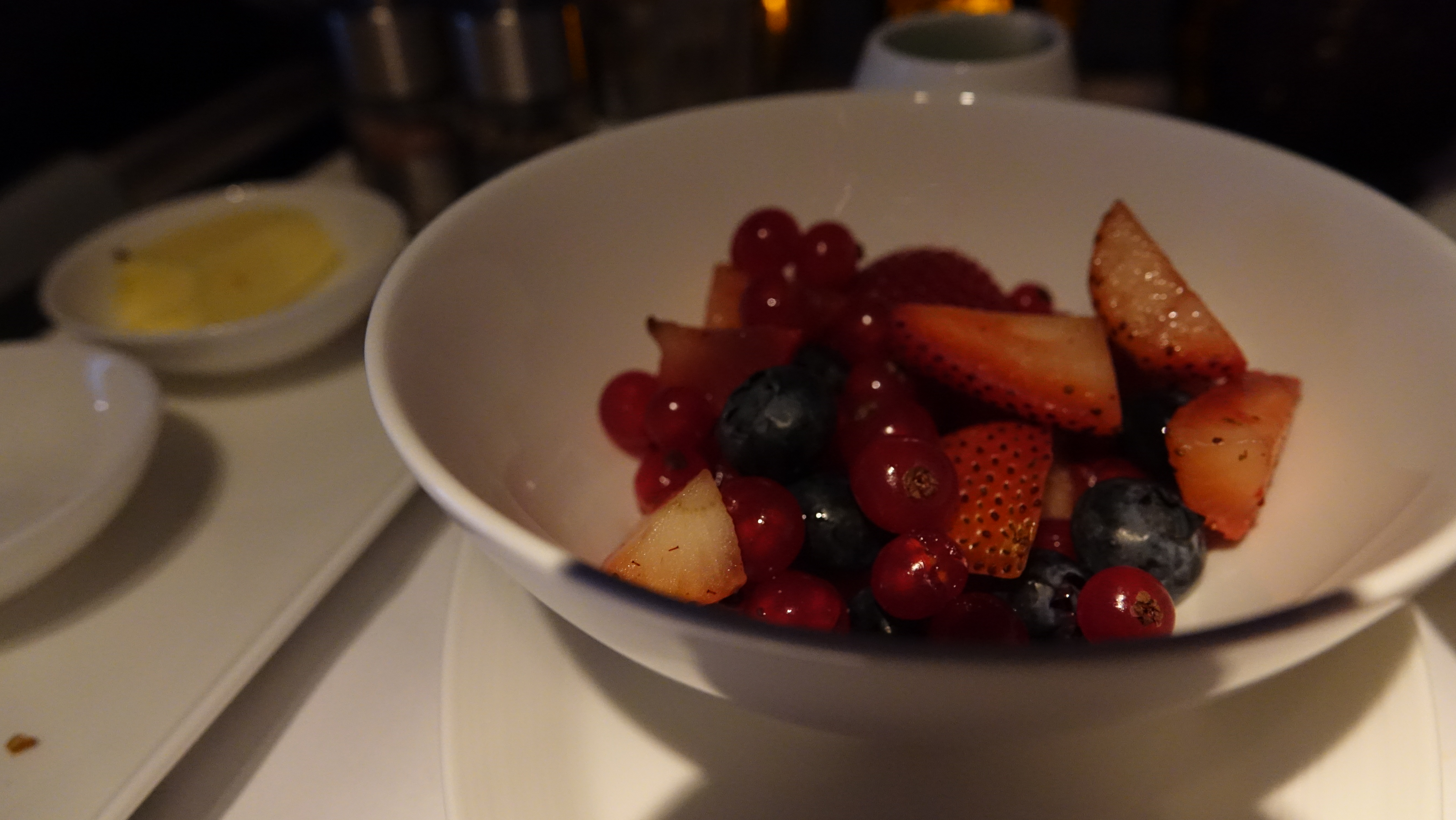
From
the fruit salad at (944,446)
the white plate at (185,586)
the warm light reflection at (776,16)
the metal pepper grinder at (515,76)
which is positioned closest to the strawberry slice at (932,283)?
the fruit salad at (944,446)

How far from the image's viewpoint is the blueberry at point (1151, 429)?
680 millimetres

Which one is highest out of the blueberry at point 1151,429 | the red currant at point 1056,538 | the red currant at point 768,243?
the red currant at point 768,243

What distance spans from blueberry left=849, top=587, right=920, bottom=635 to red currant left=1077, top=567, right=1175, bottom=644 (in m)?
0.11

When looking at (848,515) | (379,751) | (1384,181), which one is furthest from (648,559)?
(1384,181)

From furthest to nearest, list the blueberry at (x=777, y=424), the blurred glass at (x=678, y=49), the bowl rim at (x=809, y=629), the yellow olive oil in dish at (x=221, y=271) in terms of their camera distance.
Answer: the blurred glass at (x=678, y=49), the yellow olive oil in dish at (x=221, y=271), the blueberry at (x=777, y=424), the bowl rim at (x=809, y=629)

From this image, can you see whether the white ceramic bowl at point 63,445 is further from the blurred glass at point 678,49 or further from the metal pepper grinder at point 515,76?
the blurred glass at point 678,49

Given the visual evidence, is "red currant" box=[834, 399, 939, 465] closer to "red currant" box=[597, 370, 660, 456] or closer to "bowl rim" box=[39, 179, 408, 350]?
"red currant" box=[597, 370, 660, 456]

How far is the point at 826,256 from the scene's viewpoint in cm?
81

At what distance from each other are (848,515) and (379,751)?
38 centimetres

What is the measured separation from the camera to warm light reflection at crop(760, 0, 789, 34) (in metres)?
1.67

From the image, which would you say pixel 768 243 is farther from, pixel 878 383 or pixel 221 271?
pixel 221 271

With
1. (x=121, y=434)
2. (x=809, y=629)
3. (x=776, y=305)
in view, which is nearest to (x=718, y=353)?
(x=776, y=305)

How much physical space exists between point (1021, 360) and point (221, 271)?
954 millimetres

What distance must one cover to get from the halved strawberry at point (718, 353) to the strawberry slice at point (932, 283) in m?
0.09
